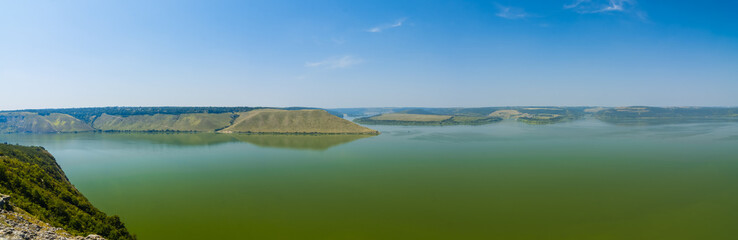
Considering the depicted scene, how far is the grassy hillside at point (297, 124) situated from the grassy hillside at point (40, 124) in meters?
69.7

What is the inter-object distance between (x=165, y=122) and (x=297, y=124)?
67.3 m

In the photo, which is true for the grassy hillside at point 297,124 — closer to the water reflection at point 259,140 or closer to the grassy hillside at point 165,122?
the water reflection at point 259,140

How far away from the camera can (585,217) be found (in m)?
26.1

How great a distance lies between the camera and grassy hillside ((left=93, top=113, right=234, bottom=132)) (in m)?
134

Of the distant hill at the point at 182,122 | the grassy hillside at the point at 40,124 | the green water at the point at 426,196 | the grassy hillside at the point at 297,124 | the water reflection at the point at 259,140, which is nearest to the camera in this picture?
the green water at the point at 426,196

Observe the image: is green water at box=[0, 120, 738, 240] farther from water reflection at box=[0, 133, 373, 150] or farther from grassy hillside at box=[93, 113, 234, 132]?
grassy hillside at box=[93, 113, 234, 132]

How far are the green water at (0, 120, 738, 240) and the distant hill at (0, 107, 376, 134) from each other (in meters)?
64.7

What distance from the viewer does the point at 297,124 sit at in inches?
4825

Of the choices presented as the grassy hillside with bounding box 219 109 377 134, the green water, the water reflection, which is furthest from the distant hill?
the green water

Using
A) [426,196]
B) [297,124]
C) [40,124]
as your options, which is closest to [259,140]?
[297,124]

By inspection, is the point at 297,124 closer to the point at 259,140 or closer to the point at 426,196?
the point at 259,140

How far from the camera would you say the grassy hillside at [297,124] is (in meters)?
117

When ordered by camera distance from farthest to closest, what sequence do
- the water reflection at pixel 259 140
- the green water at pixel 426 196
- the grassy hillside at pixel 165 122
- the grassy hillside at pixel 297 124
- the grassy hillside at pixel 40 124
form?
1. the grassy hillside at pixel 165 122
2. the grassy hillside at pixel 40 124
3. the grassy hillside at pixel 297 124
4. the water reflection at pixel 259 140
5. the green water at pixel 426 196

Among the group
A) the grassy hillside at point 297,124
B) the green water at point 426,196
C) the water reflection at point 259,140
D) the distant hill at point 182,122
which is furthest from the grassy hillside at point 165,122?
the green water at point 426,196
